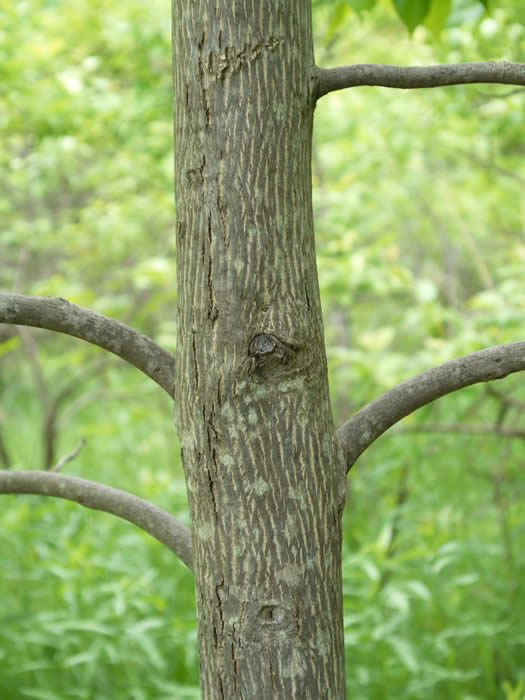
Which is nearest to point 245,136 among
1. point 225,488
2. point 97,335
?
point 97,335

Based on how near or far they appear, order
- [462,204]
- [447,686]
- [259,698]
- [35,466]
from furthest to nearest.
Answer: [462,204], [35,466], [447,686], [259,698]

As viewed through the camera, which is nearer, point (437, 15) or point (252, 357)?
point (252, 357)

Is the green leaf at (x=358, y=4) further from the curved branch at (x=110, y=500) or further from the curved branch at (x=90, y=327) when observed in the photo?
the curved branch at (x=110, y=500)

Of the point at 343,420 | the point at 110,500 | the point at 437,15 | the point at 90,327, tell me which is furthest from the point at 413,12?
the point at 343,420

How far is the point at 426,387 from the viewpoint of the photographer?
38.1 inches

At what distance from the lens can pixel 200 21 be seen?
0.88m

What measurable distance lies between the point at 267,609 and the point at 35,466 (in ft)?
17.0

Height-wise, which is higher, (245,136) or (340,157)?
(340,157)

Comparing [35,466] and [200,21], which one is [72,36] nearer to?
[35,466]

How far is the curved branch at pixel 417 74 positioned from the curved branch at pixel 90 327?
40cm

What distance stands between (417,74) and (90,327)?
1.74ft

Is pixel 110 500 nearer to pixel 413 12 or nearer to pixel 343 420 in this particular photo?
pixel 413 12

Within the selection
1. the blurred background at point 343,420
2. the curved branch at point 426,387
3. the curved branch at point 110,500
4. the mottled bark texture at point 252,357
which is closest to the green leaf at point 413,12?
the blurred background at point 343,420

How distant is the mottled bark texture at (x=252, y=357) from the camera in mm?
874
